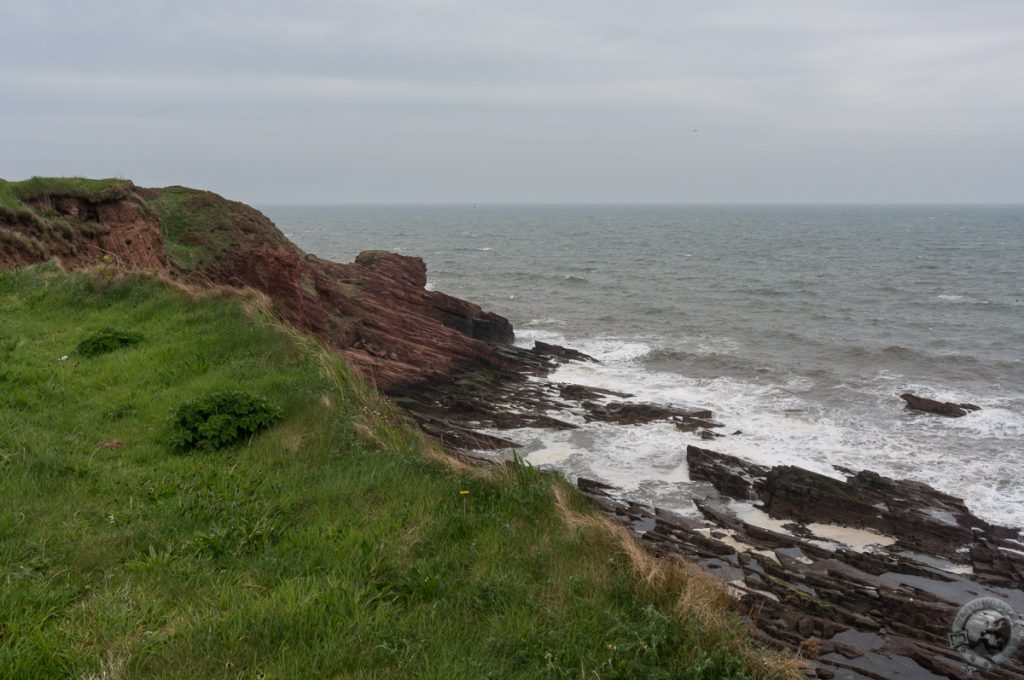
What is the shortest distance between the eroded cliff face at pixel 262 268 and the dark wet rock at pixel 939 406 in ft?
46.4

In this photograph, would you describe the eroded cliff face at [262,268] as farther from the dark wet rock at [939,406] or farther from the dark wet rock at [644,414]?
the dark wet rock at [939,406]

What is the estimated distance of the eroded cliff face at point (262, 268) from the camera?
62.7 feet

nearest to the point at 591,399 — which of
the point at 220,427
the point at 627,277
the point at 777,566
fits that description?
the point at 777,566

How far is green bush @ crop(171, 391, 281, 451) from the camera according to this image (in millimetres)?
7613

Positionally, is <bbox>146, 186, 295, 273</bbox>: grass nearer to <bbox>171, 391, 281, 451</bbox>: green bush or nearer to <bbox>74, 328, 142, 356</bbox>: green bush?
<bbox>74, 328, 142, 356</bbox>: green bush

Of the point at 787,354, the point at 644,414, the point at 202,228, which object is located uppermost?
the point at 202,228

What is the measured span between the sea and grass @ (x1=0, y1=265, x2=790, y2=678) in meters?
10.2

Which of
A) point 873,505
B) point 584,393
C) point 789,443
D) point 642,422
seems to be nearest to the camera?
point 873,505

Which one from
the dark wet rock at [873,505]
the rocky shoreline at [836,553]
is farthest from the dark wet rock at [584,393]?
the dark wet rock at [873,505]

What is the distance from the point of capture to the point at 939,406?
896 inches

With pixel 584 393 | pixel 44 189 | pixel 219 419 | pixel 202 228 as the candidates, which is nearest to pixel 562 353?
pixel 584 393

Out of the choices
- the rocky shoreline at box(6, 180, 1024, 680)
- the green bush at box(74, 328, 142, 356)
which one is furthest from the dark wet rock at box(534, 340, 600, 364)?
the green bush at box(74, 328, 142, 356)

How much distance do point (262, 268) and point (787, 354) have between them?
73.6 ft

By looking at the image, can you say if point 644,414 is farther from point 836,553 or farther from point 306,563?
point 306,563
